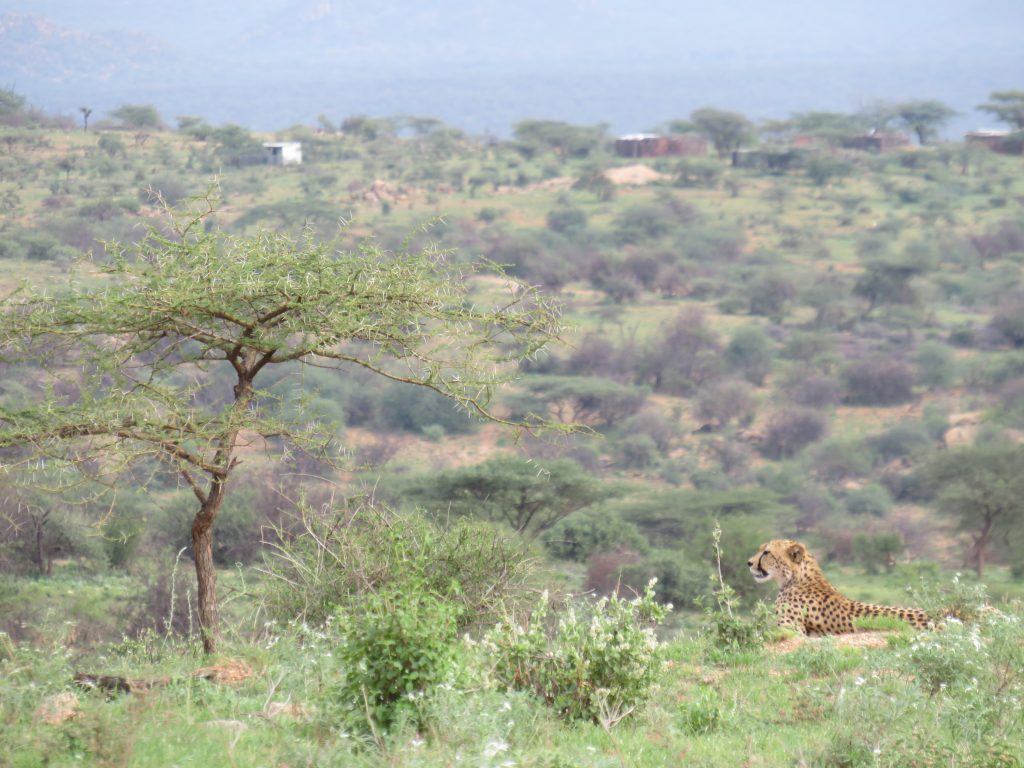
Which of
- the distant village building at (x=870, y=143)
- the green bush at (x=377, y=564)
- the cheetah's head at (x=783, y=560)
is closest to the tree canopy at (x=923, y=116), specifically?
the distant village building at (x=870, y=143)

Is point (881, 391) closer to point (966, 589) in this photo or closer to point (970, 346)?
point (970, 346)

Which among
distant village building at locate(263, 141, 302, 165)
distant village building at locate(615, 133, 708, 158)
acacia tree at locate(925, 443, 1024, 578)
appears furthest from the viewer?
distant village building at locate(615, 133, 708, 158)

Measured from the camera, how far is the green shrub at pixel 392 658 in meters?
4.17

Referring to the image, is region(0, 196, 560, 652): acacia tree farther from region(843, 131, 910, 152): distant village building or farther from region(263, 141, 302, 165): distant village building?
region(843, 131, 910, 152): distant village building

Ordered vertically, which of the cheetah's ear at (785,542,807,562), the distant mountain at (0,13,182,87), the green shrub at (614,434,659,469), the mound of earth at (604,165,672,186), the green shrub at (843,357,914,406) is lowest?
the green shrub at (614,434,659,469)

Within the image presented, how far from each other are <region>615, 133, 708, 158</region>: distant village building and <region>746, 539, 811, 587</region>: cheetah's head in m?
61.6

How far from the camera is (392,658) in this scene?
4191 millimetres

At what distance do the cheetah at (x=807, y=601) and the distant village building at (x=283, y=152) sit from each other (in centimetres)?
4861

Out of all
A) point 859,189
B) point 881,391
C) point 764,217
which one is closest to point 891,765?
point 881,391

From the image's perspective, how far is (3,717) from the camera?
378 cm

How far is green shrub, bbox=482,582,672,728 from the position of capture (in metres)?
4.65

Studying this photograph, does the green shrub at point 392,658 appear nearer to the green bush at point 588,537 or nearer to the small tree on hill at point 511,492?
the small tree on hill at point 511,492

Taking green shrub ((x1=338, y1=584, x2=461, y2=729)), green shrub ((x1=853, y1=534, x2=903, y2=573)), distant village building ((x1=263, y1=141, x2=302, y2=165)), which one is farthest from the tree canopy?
green shrub ((x1=338, y1=584, x2=461, y2=729))

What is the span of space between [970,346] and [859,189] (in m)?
22.1
